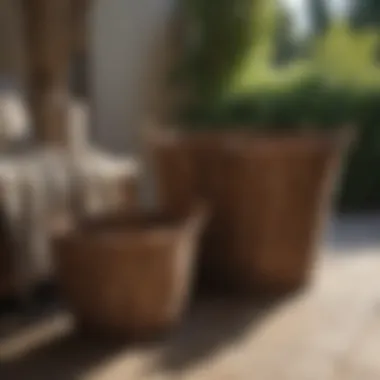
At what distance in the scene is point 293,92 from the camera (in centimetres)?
303

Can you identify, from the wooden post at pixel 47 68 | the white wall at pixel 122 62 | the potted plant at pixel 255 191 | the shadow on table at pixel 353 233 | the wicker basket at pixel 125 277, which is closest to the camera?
the wicker basket at pixel 125 277

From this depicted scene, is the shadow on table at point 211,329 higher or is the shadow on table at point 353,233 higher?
the shadow on table at point 211,329

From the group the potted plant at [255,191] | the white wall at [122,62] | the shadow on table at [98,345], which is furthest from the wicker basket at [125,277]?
the white wall at [122,62]

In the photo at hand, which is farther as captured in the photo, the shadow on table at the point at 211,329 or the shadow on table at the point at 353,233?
the shadow on table at the point at 353,233

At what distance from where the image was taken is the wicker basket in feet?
4.81

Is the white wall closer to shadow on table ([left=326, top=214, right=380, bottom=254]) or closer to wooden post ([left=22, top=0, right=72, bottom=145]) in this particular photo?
shadow on table ([left=326, top=214, right=380, bottom=254])

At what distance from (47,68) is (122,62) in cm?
114

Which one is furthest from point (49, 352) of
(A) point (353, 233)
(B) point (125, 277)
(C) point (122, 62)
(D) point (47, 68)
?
(C) point (122, 62)

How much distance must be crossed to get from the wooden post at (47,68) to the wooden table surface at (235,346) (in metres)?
0.47

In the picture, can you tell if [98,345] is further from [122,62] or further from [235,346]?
[122,62]

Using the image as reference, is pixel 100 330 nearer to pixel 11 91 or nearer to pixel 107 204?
pixel 107 204

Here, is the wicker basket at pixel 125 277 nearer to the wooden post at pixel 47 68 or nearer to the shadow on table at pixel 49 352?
the shadow on table at pixel 49 352

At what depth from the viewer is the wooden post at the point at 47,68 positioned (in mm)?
1895

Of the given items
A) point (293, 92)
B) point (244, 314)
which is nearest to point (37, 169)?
point (244, 314)
